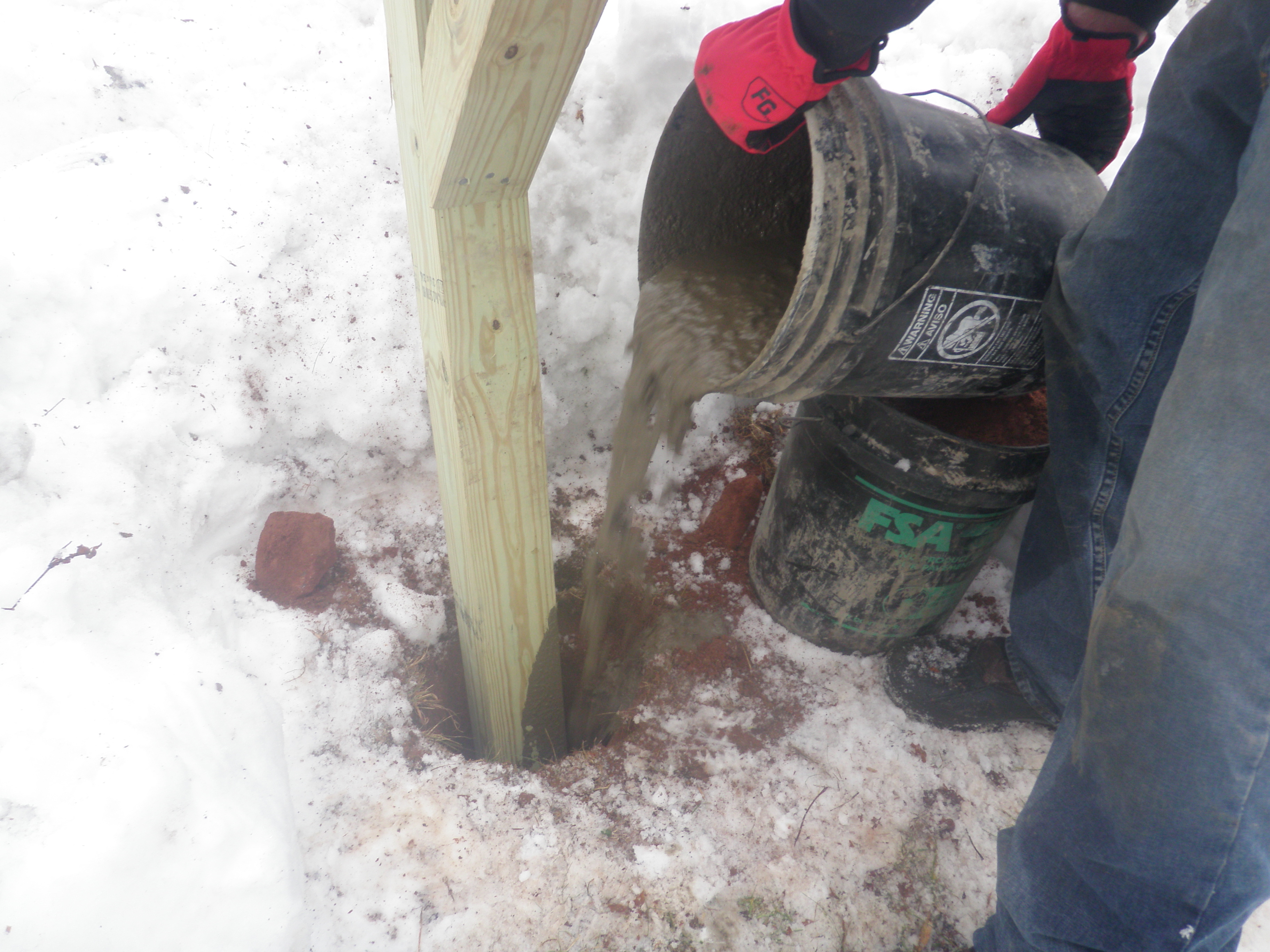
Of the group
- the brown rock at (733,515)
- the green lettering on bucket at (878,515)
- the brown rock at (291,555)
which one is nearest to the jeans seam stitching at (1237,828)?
the green lettering on bucket at (878,515)

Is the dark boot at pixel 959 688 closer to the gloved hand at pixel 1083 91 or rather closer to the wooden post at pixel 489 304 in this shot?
the wooden post at pixel 489 304

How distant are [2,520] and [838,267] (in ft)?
5.43

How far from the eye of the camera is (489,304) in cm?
110

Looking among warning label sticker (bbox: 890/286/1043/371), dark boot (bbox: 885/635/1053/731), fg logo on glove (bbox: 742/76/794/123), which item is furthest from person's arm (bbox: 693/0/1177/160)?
dark boot (bbox: 885/635/1053/731)

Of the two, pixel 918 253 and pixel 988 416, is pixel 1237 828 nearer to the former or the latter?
pixel 918 253

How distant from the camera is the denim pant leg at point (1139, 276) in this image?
3.12 feet

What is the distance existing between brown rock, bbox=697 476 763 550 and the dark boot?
0.61m

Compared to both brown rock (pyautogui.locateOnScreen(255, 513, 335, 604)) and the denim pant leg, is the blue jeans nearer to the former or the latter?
the denim pant leg

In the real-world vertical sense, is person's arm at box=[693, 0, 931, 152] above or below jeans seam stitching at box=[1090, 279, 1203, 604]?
above

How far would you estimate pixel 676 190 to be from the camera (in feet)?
5.16

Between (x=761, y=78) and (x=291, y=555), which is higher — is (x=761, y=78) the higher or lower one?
the higher one

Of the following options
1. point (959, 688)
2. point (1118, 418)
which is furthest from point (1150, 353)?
point (959, 688)

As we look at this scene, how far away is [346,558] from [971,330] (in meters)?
1.67

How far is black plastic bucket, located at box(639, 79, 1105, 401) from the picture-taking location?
1003 millimetres
